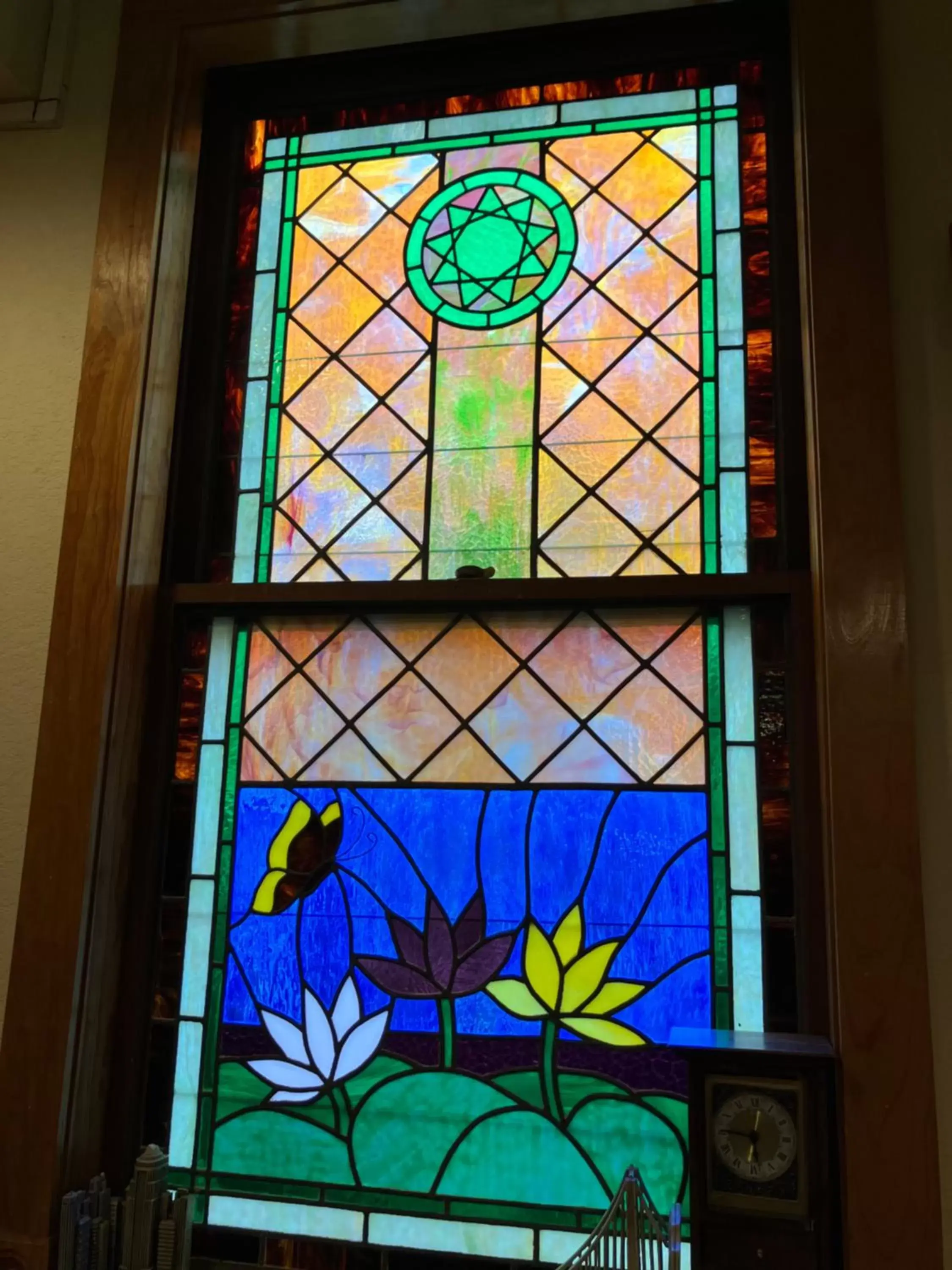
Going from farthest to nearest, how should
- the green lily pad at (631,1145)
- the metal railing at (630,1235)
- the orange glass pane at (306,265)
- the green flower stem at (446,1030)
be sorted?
the orange glass pane at (306,265)
the green flower stem at (446,1030)
the green lily pad at (631,1145)
the metal railing at (630,1235)

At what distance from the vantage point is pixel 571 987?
1868 mm

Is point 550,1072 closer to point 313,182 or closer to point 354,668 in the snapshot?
point 354,668

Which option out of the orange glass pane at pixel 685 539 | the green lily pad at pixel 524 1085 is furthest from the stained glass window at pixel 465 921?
the orange glass pane at pixel 685 539

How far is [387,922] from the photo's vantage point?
1952 millimetres

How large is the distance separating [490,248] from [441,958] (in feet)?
4.40

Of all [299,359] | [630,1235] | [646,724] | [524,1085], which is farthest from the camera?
[299,359]

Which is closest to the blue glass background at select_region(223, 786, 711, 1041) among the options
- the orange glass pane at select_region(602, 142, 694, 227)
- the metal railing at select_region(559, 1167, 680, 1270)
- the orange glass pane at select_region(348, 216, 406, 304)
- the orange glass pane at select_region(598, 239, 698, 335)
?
the metal railing at select_region(559, 1167, 680, 1270)

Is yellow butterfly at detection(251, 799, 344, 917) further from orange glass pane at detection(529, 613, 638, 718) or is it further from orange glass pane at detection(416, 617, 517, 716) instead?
orange glass pane at detection(529, 613, 638, 718)

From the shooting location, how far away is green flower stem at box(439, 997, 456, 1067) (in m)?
1.88

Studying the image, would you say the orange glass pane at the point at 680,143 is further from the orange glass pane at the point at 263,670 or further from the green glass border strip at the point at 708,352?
the orange glass pane at the point at 263,670

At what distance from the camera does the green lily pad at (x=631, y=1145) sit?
69.7 inches

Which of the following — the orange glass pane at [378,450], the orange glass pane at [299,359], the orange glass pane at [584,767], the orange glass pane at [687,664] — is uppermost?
the orange glass pane at [299,359]

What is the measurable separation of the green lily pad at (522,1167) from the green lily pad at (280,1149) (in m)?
0.19

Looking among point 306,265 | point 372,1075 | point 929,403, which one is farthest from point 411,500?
point 372,1075
